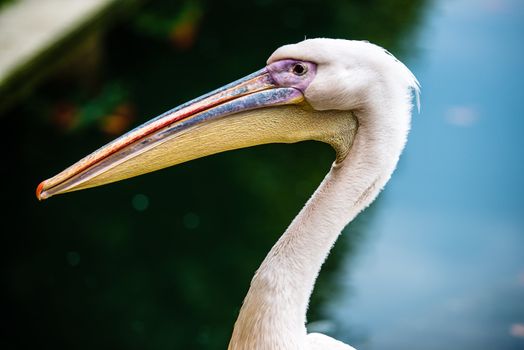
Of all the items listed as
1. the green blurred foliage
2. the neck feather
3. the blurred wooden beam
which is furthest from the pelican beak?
the blurred wooden beam

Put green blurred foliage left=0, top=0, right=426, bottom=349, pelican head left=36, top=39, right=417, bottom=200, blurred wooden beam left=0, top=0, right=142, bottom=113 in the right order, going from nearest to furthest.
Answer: pelican head left=36, top=39, right=417, bottom=200 < green blurred foliage left=0, top=0, right=426, bottom=349 < blurred wooden beam left=0, top=0, right=142, bottom=113

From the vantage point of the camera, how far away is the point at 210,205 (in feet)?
16.6

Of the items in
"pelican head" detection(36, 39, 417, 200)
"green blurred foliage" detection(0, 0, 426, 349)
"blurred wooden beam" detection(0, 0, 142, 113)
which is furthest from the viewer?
"blurred wooden beam" detection(0, 0, 142, 113)

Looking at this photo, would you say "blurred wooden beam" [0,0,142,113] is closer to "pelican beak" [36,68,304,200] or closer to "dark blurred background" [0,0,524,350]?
"dark blurred background" [0,0,524,350]

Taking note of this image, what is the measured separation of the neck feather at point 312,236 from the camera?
2.25 meters

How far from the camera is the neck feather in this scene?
2.25 metres

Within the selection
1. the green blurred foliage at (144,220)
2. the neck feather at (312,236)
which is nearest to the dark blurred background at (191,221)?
the green blurred foliage at (144,220)

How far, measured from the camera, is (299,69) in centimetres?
223

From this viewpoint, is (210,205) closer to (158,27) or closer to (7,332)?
(7,332)

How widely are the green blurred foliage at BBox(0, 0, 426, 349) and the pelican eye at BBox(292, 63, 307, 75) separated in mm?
2234

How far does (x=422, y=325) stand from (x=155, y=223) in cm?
163

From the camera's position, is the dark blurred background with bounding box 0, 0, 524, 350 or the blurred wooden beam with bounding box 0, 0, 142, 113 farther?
the blurred wooden beam with bounding box 0, 0, 142, 113

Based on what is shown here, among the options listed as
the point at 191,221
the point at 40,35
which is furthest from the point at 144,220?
the point at 40,35

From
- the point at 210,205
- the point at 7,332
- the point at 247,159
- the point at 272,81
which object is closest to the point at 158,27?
the point at 247,159
